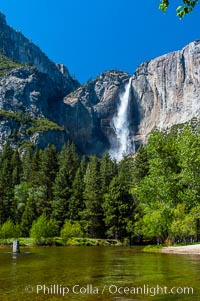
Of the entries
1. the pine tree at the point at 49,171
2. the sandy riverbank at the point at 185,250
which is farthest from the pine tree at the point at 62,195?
the sandy riverbank at the point at 185,250

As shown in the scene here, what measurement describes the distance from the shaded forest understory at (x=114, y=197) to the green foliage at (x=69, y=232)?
0.18 metres

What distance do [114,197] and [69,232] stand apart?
1281 cm

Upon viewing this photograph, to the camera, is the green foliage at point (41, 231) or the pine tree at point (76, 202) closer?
the green foliage at point (41, 231)

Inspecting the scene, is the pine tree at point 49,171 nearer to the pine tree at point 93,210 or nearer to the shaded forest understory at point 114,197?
the shaded forest understory at point 114,197

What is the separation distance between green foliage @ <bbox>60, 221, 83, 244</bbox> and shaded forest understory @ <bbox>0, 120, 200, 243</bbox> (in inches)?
7.0

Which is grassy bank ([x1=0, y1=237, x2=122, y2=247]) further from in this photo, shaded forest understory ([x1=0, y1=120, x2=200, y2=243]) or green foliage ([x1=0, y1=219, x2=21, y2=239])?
green foliage ([x1=0, y1=219, x2=21, y2=239])

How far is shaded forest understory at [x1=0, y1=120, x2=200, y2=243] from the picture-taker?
44.0 m

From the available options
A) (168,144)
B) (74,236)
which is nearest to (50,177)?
(74,236)

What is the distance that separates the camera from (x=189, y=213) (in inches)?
1689

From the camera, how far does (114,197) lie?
7738 cm

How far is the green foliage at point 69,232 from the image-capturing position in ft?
221

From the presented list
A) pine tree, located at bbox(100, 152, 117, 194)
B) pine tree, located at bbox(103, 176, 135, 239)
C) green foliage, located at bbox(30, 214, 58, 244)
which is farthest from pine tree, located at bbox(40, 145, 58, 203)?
green foliage, located at bbox(30, 214, 58, 244)

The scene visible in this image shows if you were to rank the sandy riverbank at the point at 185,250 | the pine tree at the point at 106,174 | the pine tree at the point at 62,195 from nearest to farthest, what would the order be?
the sandy riverbank at the point at 185,250, the pine tree at the point at 62,195, the pine tree at the point at 106,174

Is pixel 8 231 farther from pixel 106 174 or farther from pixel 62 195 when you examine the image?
pixel 106 174
